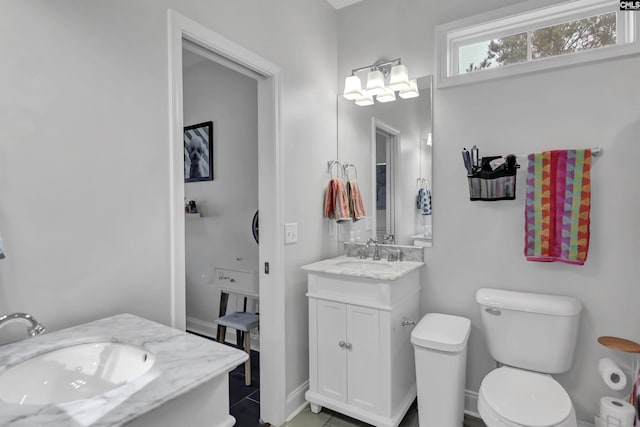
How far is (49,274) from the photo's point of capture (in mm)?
1140

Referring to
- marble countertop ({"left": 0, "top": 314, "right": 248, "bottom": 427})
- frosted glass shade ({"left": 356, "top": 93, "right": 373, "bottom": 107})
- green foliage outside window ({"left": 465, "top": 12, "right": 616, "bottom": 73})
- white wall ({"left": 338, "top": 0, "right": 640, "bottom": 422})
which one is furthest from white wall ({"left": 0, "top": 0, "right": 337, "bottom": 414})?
green foliage outside window ({"left": 465, "top": 12, "right": 616, "bottom": 73})

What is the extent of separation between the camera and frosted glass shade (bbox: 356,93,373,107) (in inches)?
97.2

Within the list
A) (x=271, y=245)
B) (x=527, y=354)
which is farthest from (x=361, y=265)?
(x=527, y=354)

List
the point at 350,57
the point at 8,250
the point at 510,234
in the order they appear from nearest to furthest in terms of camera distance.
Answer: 1. the point at 8,250
2. the point at 510,234
3. the point at 350,57

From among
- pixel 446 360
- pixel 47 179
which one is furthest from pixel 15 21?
pixel 446 360

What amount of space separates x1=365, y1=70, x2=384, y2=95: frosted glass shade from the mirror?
162 mm

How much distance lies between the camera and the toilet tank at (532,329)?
1.77 metres

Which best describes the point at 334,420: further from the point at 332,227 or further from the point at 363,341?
the point at 332,227

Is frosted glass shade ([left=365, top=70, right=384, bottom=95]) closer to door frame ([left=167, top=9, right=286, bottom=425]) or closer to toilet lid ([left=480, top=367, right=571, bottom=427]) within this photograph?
door frame ([left=167, top=9, right=286, bottom=425])

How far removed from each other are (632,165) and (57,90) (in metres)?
2.56

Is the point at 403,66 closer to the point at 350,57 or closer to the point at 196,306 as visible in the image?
→ the point at 350,57

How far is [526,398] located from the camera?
1527 mm

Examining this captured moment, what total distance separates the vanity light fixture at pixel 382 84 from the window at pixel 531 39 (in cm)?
22

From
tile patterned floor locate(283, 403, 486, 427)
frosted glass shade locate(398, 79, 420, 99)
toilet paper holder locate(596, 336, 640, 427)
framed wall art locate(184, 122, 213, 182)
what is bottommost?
tile patterned floor locate(283, 403, 486, 427)
